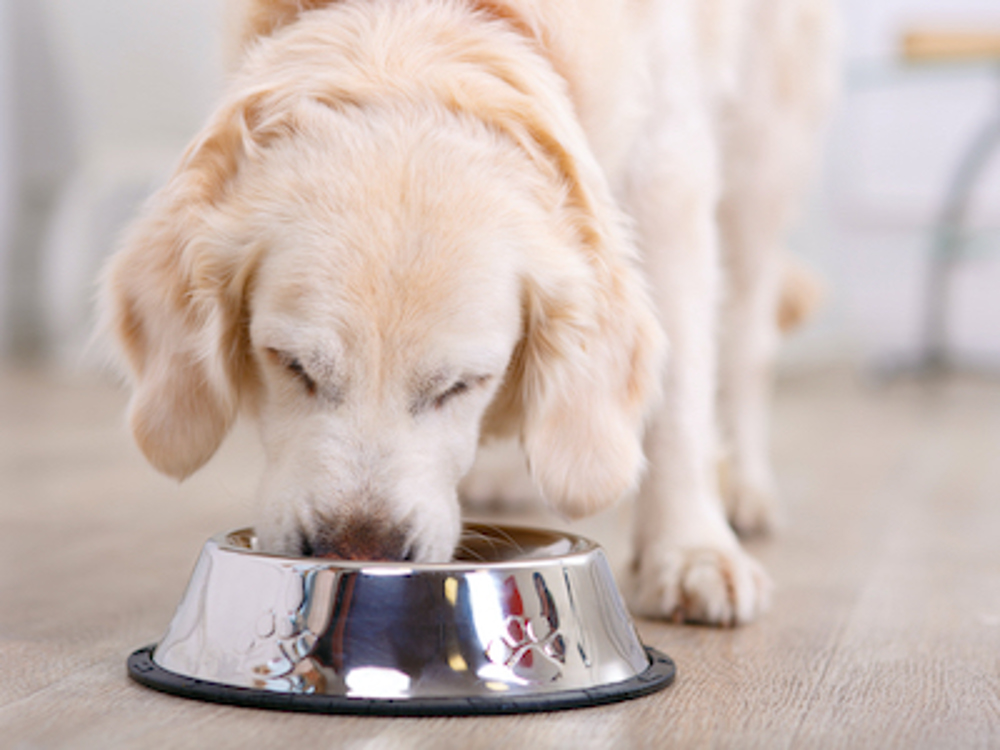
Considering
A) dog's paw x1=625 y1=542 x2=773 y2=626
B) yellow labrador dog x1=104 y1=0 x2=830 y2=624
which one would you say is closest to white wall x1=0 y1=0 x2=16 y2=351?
yellow labrador dog x1=104 y1=0 x2=830 y2=624

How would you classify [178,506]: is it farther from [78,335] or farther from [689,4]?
[78,335]

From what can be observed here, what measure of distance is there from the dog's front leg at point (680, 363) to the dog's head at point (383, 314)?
25cm

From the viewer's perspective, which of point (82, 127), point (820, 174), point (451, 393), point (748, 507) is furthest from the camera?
point (82, 127)

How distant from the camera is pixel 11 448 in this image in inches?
130

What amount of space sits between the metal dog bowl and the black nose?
0.06m

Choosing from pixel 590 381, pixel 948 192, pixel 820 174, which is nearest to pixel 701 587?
pixel 590 381

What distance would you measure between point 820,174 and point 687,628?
415 centimetres

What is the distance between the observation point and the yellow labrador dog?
1.32 m

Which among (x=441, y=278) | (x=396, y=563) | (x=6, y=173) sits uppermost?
(x=6, y=173)

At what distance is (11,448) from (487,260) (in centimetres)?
232

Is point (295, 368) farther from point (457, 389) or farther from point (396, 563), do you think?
point (396, 563)

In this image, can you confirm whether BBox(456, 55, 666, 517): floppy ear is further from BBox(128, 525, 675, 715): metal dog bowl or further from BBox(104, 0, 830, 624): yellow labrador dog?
BBox(128, 525, 675, 715): metal dog bowl

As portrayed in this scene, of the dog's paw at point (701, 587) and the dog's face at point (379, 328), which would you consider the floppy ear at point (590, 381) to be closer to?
the dog's face at point (379, 328)

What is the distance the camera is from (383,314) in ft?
4.25
